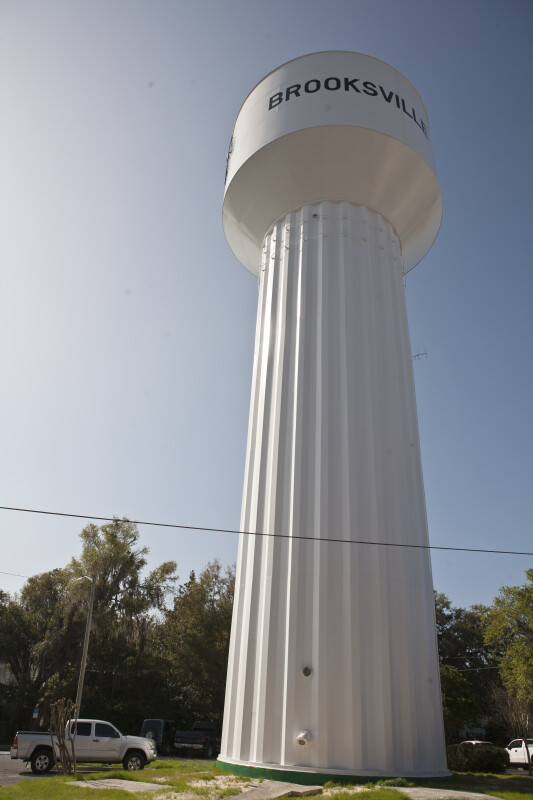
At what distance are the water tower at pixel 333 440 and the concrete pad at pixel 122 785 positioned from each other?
1418 mm

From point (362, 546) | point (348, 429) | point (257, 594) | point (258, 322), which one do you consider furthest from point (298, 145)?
point (257, 594)

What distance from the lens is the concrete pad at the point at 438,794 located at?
24.6 ft

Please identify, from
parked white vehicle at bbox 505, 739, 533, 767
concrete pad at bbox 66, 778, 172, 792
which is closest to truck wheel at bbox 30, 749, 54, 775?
concrete pad at bbox 66, 778, 172, 792

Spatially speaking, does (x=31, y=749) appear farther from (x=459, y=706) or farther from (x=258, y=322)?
(x=459, y=706)

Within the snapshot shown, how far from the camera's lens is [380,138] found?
1359cm

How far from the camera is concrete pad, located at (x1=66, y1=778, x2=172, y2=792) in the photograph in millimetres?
8877

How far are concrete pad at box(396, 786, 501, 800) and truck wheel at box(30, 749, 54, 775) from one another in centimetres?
1092

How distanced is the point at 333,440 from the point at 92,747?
37.9 feet

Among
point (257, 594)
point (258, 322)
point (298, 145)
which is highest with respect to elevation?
point (298, 145)

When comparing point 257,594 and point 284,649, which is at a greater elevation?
point 257,594

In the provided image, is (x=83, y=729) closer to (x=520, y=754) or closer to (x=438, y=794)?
(x=438, y=794)

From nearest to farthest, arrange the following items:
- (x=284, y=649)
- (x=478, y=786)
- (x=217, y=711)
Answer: (x=478, y=786), (x=284, y=649), (x=217, y=711)

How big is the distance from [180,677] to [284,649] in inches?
922

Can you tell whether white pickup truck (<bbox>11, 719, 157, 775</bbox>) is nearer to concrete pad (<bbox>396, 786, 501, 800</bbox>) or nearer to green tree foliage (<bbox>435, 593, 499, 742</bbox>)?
concrete pad (<bbox>396, 786, 501, 800</bbox>)
